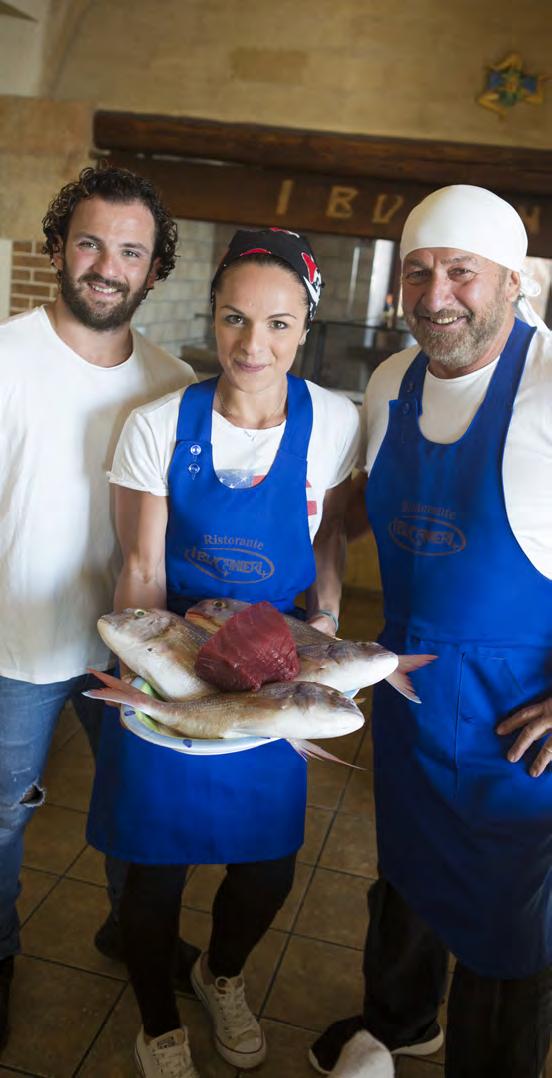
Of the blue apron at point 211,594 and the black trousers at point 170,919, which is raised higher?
the blue apron at point 211,594

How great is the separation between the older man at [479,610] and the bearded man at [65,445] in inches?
24.4

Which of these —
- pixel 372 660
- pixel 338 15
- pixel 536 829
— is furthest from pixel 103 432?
pixel 338 15

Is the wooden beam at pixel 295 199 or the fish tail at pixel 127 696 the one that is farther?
the wooden beam at pixel 295 199

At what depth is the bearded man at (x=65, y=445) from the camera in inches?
80.2

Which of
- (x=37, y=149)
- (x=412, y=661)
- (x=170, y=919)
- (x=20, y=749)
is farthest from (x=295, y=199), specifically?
(x=170, y=919)

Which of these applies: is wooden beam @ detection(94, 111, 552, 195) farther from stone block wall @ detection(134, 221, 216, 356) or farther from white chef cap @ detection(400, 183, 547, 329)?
Answer: white chef cap @ detection(400, 183, 547, 329)

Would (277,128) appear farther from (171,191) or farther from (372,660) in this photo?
(372,660)

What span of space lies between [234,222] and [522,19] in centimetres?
173

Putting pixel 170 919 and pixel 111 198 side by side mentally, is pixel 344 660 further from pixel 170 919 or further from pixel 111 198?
pixel 111 198

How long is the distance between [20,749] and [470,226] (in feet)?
4.89

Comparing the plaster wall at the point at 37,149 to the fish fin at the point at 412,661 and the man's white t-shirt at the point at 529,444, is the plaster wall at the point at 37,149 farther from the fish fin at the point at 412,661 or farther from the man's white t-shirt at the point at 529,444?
the fish fin at the point at 412,661

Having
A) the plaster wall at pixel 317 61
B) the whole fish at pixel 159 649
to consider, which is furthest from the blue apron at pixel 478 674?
the plaster wall at pixel 317 61

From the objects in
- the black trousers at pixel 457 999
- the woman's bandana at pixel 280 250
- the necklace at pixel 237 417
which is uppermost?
the woman's bandana at pixel 280 250

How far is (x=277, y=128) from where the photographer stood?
4.94 m
